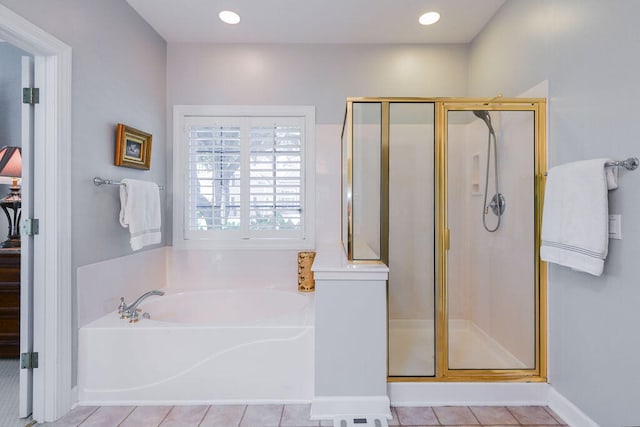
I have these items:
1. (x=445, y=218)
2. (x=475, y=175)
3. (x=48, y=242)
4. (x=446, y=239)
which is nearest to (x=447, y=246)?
(x=446, y=239)

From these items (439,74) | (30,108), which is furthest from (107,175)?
(439,74)

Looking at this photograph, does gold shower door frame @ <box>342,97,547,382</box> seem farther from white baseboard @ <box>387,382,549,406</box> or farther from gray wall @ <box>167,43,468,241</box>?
gray wall @ <box>167,43,468,241</box>

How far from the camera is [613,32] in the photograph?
56.7 inches

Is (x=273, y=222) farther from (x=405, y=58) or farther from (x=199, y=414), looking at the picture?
(x=405, y=58)

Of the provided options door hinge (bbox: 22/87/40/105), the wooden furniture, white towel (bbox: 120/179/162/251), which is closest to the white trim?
door hinge (bbox: 22/87/40/105)

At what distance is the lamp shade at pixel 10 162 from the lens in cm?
224

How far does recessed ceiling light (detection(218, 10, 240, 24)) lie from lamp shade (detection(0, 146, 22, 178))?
1738 mm

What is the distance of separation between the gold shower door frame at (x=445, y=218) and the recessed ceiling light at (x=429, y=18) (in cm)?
93

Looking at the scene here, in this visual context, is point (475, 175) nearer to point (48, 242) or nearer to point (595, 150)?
point (595, 150)

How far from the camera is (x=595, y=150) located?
61.1 inches

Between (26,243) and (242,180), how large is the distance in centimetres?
151

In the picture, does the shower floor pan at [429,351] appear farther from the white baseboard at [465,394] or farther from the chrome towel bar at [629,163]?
the chrome towel bar at [629,163]

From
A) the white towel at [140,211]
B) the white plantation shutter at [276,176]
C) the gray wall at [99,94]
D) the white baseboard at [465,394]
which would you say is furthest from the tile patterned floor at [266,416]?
the white plantation shutter at [276,176]

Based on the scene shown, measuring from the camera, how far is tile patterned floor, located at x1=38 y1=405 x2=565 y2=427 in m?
1.72
